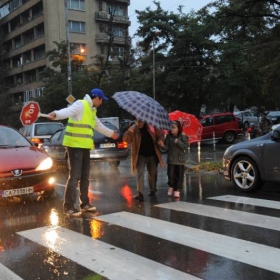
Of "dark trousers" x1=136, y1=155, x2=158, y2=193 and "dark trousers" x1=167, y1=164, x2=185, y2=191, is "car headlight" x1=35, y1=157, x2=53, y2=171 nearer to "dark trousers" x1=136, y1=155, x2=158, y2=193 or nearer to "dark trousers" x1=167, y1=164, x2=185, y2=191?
"dark trousers" x1=136, y1=155, x2=158, y2=193

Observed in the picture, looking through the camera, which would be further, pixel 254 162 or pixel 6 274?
pixel 254 162

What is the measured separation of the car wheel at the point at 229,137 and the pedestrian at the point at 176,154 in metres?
17.3

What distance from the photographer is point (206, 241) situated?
5.00 m

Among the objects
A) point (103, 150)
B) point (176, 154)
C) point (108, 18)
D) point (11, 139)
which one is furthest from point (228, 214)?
point (108, 18)

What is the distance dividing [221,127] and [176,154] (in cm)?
1733

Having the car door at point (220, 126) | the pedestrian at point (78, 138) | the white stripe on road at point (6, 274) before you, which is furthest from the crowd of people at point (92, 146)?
the car door at point (220, 126)

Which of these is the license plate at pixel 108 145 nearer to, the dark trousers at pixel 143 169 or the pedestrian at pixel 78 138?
the dark trousers at pixel 143 169

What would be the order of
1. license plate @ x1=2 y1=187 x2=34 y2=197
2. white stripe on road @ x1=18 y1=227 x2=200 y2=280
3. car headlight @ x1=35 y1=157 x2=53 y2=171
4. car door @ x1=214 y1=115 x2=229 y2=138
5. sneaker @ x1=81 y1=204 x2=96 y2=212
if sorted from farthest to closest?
car door @ x1=214 y1=115 x2=229 y2=138
car headlight @ x1=35 y1=157 x2=53 y2=171
license plate @ x1=2 y1=187 x2=34 y2=197
sneaker @ x1=81 y1=204 x2=96 y2=212
white stripe on road @ x1=18 y1=227 x2=200 y2=280

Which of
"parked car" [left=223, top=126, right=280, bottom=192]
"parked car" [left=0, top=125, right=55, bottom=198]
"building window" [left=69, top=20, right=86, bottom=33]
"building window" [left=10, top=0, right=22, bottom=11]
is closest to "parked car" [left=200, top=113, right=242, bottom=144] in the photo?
"parked car" [left=223, top=126, right=280, bottom=192]

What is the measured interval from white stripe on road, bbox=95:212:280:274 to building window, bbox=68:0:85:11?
53003 millimetres

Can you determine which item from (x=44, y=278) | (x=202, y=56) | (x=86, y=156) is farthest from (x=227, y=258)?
(x=202, y=56)

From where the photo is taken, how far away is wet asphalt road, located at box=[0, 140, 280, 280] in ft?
13.4

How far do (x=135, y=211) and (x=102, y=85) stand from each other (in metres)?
33.5

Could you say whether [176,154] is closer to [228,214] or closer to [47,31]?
[228,214]
